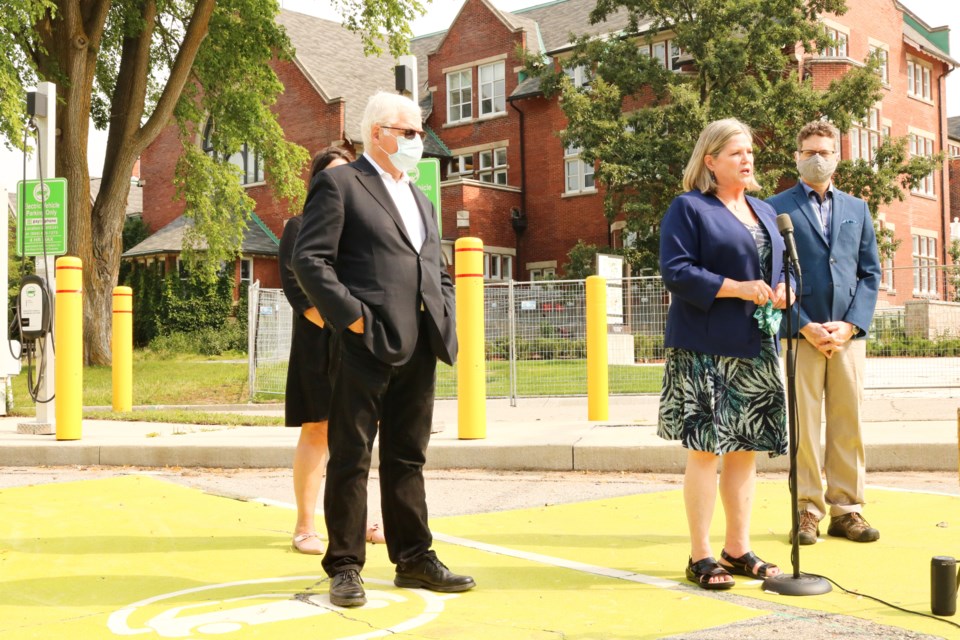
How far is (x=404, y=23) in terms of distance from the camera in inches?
1085

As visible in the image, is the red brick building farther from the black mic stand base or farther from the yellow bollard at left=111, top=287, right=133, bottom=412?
Answer: the black mic stand base

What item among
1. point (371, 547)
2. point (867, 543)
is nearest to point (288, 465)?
point (371, 547)

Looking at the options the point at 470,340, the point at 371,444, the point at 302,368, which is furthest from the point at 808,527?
the point at 470,340

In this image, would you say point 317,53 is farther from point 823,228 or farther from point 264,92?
point 823,228

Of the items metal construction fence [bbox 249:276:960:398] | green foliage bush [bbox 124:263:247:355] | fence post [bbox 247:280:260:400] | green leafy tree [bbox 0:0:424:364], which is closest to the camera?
metal construction fence [bbox 249:276:960:398]

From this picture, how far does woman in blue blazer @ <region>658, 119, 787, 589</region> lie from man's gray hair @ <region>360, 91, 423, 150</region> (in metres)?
1.27

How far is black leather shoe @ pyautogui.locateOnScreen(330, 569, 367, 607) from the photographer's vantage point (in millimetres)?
4309

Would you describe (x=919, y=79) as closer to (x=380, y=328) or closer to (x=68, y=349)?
(x=68, y=349)

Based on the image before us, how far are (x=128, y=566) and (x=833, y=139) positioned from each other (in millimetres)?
4390

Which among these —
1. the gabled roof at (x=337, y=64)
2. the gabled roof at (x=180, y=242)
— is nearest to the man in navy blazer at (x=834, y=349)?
the gabled roof at (x=180, y=242)

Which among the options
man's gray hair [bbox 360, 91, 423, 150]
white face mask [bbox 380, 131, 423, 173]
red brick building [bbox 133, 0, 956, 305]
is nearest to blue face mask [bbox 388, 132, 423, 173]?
white face mask [bbox 380, 131, 423, 173]

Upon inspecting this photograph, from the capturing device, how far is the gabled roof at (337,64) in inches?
1590

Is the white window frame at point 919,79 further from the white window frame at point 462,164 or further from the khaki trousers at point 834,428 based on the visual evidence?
the khaki trousers at point 834,428

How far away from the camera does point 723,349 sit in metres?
4.75
